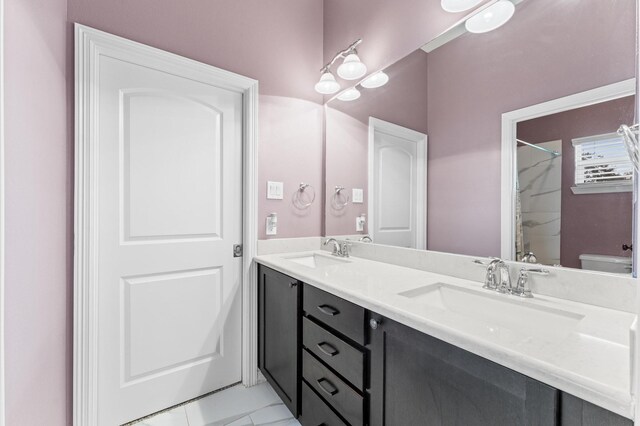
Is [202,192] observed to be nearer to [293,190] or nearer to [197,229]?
[197,229]

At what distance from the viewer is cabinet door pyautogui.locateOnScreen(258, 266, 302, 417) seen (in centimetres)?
138

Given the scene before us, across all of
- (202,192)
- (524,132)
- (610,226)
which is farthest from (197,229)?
(610,226)

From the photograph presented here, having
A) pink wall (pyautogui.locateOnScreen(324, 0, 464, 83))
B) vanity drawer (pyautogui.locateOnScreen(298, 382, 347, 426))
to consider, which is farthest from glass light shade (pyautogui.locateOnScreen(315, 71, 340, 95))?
vanity drawer (pyautogui.locateOnScreen(298, 382, 347, 426))

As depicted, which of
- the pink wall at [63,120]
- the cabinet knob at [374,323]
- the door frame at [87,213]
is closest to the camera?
the pink wall at [63,120]

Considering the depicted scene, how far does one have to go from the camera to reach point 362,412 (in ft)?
3.23

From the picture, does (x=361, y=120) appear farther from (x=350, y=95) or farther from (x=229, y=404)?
(x=229, y=404)

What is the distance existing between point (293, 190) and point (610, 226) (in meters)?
1.55

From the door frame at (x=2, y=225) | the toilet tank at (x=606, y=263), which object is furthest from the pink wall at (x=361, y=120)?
the door frame at (x=2, y=225)

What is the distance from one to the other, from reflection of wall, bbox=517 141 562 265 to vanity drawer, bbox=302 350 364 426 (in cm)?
84

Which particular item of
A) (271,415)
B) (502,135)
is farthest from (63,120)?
(502,135)

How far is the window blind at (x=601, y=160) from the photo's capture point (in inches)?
33.8

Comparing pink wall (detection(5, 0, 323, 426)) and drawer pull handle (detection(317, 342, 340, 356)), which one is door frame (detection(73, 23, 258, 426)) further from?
drawer pull handle (detection(317, 342, 340, 356))

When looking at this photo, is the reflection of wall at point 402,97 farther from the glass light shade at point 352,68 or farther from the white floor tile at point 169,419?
the white floor tile at point 169,419

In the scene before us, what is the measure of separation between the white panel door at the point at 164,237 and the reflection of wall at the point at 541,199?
147cm
